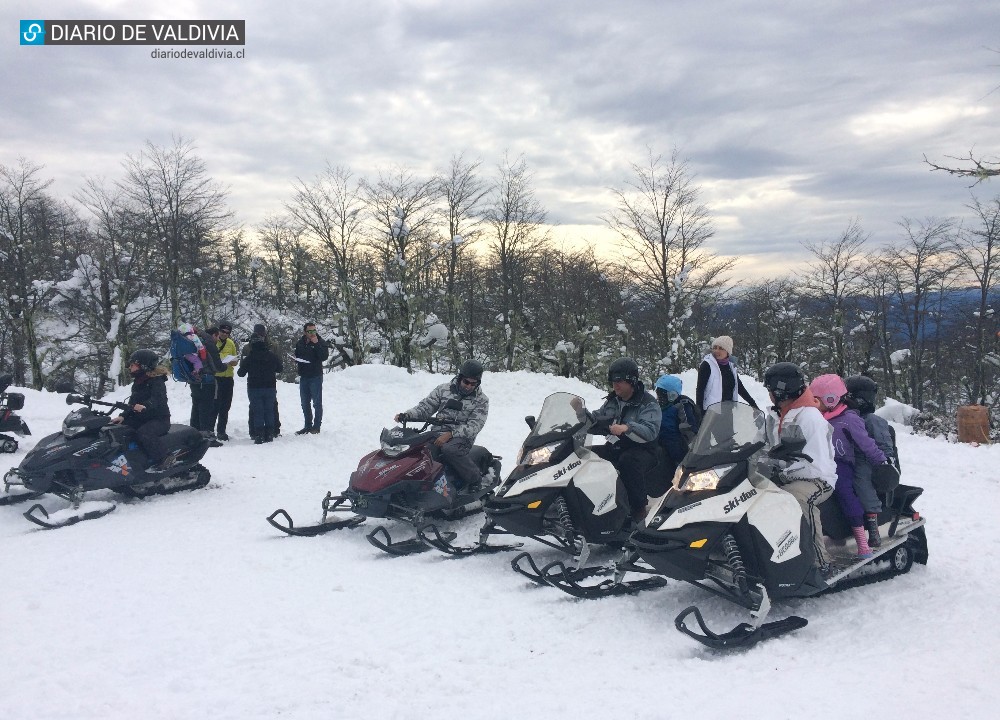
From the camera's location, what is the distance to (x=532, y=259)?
3384cm

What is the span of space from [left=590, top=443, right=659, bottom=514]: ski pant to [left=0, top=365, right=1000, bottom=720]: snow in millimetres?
945

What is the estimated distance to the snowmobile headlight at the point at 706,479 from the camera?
463 centimetres

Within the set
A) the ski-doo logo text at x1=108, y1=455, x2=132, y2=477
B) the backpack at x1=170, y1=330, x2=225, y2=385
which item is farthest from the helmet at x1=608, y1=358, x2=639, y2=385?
the backpack at x1=170, y1=330, x2=225, y2=385

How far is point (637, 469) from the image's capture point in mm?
6168

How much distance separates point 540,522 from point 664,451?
4.70 ft

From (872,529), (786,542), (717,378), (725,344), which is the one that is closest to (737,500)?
(786,542)

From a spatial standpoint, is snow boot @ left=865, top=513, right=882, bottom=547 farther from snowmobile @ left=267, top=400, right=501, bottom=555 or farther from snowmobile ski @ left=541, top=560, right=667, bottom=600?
snowmobile @ left=267, top=400, right=501, bottom=555

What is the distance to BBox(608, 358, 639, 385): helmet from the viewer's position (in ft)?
20.3

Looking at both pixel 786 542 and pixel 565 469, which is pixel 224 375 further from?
pixel 786 542

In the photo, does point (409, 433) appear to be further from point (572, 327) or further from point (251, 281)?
point (251, 281)

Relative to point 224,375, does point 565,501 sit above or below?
below

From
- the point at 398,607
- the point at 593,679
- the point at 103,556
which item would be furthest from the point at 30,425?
the point at 593,679

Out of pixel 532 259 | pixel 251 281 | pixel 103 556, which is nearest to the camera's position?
pixel 103 556

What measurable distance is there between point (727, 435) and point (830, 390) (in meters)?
1.24
